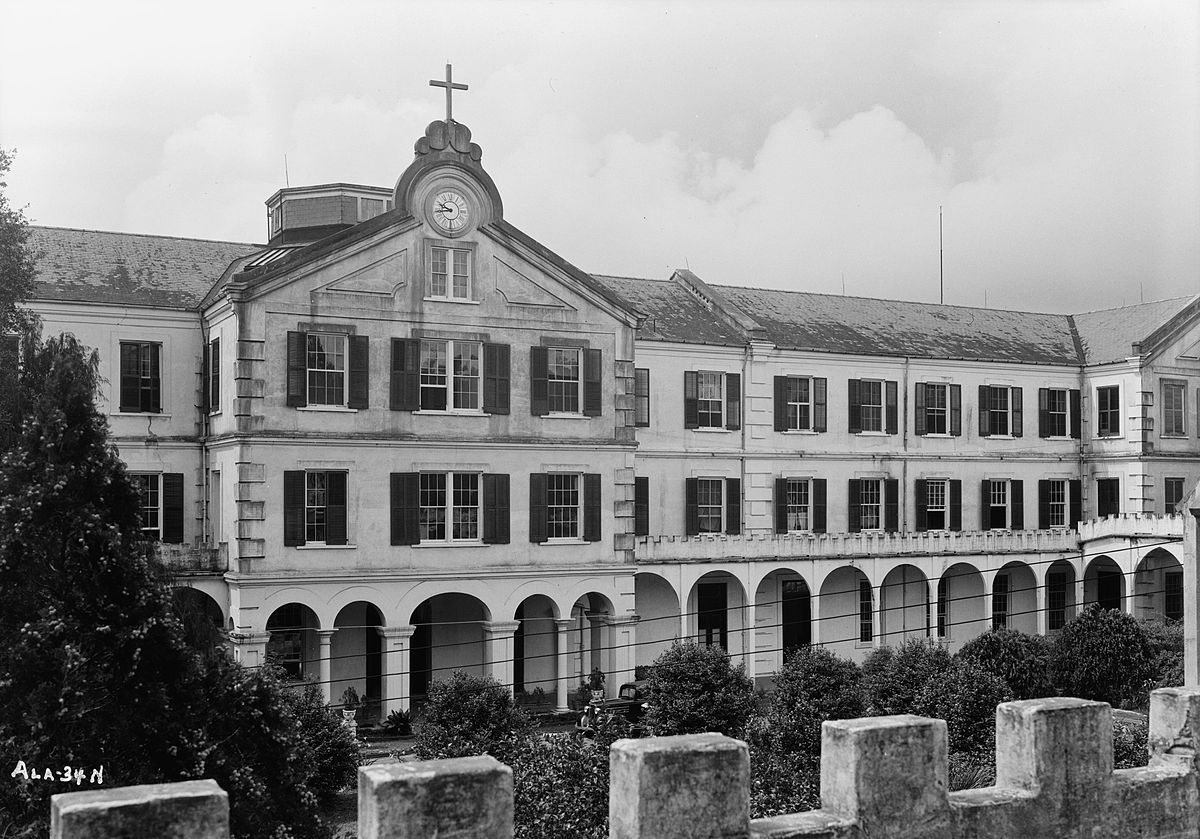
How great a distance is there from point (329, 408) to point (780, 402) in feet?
49.6

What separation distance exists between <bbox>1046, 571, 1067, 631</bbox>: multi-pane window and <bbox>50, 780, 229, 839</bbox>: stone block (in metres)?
40.6

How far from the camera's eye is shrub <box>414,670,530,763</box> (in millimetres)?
21594

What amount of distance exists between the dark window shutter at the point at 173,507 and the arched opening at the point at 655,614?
509 inches

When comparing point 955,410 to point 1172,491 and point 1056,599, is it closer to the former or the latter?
point 1056,599

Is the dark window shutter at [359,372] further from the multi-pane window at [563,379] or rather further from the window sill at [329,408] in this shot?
the multi-pane window at [563,379]

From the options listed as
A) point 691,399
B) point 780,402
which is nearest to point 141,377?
point 691,399

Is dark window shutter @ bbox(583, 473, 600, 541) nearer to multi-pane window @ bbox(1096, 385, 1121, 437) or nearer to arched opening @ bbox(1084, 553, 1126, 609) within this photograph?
arched opening @ bbox(1084, 553, 1126, 609)

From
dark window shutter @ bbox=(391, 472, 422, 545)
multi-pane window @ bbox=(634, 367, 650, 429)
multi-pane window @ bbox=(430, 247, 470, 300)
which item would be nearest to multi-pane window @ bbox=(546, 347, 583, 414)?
multi-pane window @ bbox=(430, 247, 470, 300)

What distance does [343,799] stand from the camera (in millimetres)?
21938

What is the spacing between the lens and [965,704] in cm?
2217

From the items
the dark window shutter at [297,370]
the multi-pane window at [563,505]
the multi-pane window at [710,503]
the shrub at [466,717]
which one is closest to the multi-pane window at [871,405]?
the multi-pane window at [710,503]

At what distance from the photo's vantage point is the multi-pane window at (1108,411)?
41.8 meters

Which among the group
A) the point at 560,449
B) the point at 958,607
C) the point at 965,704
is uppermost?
the point at 560,449

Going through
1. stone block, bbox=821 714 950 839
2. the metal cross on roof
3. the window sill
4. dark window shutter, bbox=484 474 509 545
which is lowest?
stone block, bbox=821 714 950 839
